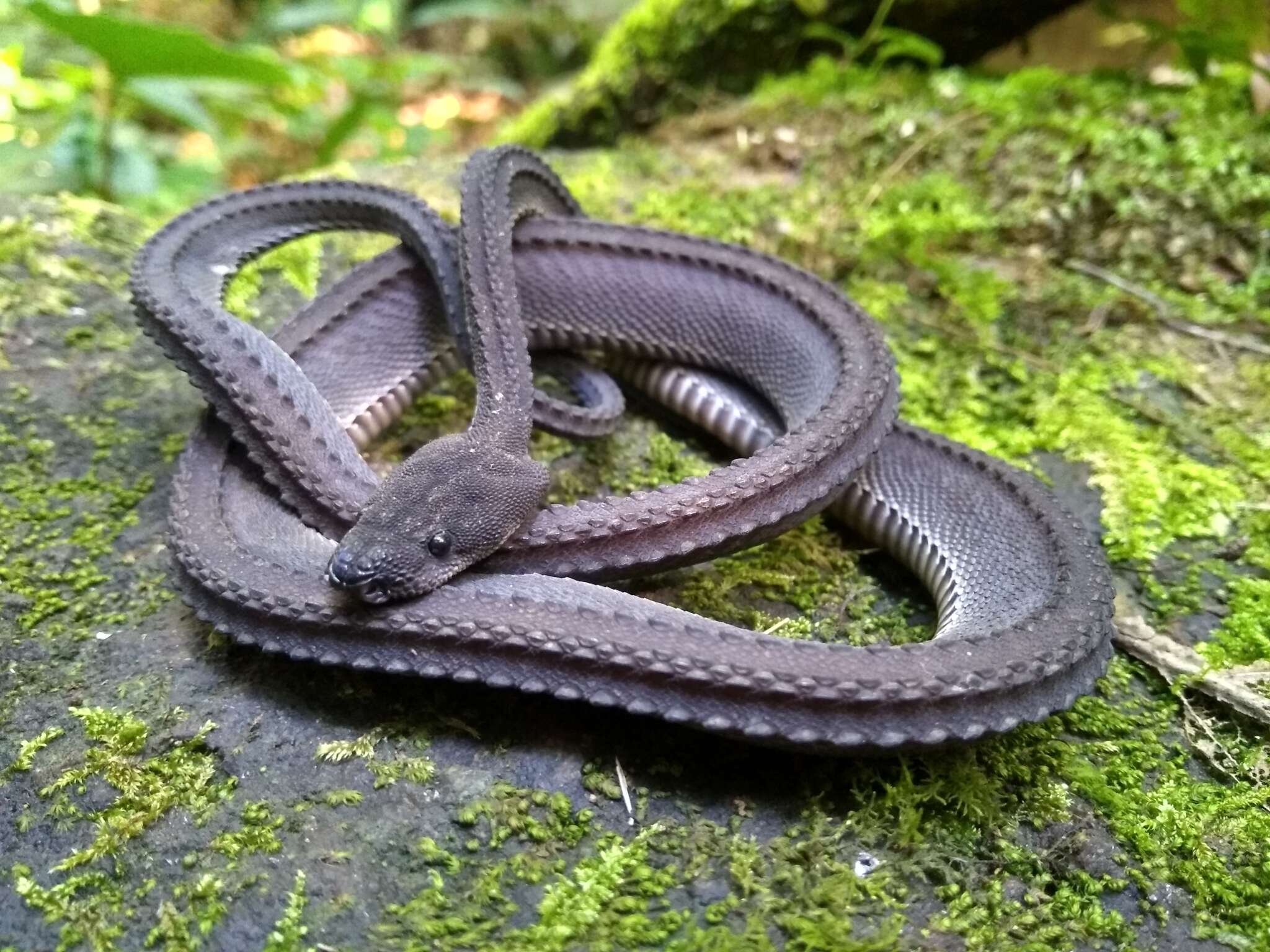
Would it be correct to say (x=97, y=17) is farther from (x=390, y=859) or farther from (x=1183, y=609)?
(x=1183, y=609)

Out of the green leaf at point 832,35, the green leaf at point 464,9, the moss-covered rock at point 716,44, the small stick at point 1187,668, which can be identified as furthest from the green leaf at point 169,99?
the small stick at point 1187,668

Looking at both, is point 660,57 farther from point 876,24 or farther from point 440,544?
point 440,544

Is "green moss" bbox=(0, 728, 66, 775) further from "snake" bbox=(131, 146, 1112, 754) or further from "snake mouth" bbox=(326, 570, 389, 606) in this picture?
"snake mouth" bbox=(326, 570, 389, 606)

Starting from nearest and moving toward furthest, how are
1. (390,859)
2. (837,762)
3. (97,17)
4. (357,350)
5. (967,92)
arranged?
(390,859), (837,762), (357,350), (97,17), (967,92)

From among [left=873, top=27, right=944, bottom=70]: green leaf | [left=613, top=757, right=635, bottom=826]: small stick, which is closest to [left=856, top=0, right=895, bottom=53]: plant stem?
[left=873, top=27, right=944, bottom=70]: green leaf

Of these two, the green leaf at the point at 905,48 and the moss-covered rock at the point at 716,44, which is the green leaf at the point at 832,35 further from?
the green leaf at the point at 905,48

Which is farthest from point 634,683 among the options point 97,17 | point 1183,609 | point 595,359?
point 97,17
